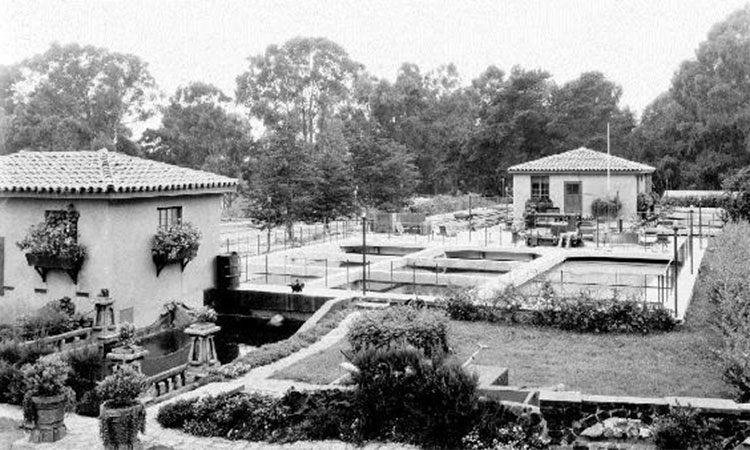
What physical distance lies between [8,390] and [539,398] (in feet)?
27.7

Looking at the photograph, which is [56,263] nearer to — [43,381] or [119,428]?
[43,381]

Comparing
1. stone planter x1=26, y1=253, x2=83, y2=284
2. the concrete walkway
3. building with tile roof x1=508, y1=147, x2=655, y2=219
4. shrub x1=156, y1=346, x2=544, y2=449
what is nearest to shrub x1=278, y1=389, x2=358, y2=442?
shrub x1=156, y1=346, x2=544, y2=449

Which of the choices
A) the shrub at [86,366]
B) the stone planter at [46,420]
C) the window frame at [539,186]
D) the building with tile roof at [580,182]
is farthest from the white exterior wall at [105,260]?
the window frame at [539,186]

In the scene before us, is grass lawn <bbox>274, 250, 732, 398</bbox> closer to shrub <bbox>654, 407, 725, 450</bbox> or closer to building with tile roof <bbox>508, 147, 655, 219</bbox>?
shrub <bbox>654, 407, 725, 450</bbox>

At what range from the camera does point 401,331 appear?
38.3 feet

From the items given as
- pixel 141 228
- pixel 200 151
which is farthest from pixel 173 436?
pixel 200 151

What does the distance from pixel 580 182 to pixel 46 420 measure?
3003 centimetres

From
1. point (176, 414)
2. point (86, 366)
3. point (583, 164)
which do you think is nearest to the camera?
point (176, 414)

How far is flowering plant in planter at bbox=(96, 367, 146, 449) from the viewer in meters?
9.35

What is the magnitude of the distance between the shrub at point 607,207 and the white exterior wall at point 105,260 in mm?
21194

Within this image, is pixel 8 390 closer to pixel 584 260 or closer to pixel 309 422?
pixel 309 422

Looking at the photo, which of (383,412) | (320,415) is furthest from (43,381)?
(383,412)

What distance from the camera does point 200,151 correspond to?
55.4 m

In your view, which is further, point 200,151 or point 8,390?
point 200,151
